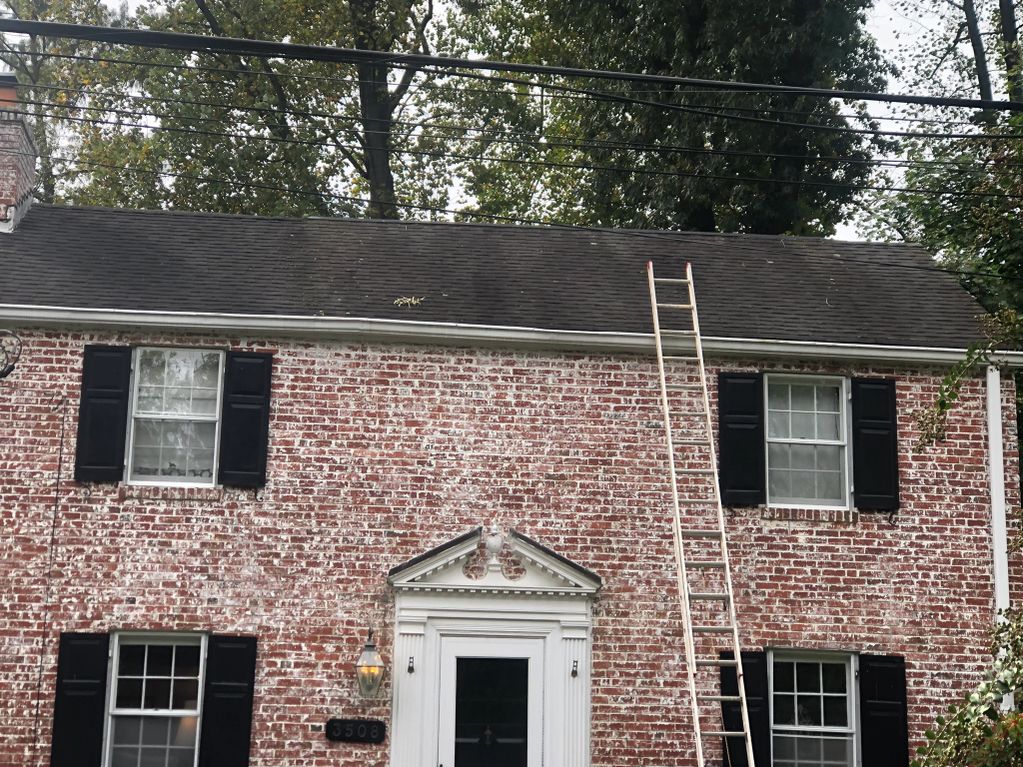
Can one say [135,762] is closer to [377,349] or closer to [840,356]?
[377,349]

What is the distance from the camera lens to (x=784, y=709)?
485 inches

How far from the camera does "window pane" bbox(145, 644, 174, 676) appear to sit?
12.0 m

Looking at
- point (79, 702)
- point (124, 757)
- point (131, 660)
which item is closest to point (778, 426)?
point (131, 660)

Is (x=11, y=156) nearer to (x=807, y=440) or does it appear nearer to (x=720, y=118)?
(x=807, y=440)

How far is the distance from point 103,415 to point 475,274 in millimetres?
Answer: 4228

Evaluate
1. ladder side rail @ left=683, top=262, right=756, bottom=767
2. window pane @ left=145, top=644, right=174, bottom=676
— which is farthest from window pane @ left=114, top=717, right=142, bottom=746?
ladder side rail @ left=683, top=262, right=756, bottom=767

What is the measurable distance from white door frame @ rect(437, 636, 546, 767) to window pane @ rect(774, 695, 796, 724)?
2264 millimetres

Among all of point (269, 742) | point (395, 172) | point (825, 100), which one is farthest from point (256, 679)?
point (395, 172)

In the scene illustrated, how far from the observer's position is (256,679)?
39.1 feet

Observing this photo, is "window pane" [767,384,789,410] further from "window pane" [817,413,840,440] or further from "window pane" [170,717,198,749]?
"window pane" [170,717,198,749]

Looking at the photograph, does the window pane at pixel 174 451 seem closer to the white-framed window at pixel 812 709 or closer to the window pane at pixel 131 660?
the window pane at pixel 131 660

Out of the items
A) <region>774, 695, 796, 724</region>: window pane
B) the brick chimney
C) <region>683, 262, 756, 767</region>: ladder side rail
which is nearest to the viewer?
<region>683, 262, 756, 767</region>: ladder side rail

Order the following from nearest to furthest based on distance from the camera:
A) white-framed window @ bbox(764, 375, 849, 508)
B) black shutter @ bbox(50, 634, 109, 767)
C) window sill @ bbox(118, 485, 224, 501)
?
black shutter @ bbox(50, 634, 109, 767), window sill @ bbox(118, 485, 224, 501), white-framed window @ bbox(764, 375, 849, 508)

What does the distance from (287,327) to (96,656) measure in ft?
11.5
